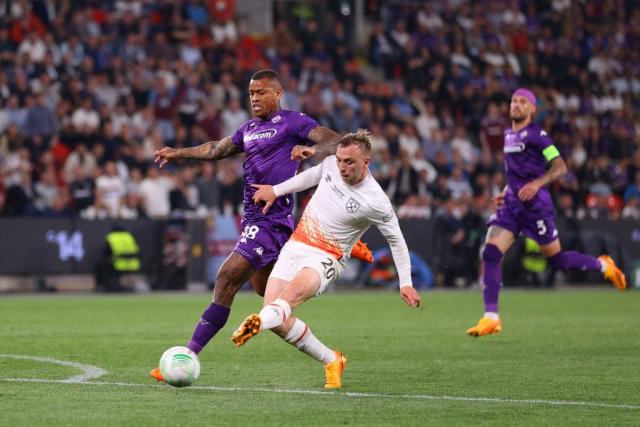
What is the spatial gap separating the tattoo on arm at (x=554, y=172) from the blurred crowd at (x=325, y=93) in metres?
11.2

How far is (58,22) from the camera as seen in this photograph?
2656cm

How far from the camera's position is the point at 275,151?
1033 cm

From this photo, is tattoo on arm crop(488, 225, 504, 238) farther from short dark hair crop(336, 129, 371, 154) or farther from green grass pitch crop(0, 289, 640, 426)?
short dark hair crop(336, 129, 371, 154)

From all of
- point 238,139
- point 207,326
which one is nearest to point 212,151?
point 238,139

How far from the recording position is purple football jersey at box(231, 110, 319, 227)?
10305mm

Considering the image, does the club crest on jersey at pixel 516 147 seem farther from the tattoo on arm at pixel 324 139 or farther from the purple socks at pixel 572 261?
the tattoo on arm at pixel 324 139

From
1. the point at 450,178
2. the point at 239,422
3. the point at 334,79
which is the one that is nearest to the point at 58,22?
the point at 334,79

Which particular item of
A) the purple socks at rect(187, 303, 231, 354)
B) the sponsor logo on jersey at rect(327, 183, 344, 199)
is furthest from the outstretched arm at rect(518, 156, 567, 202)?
the purple socks at rect(187, 303, 231, 354)

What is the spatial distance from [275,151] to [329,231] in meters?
1.05

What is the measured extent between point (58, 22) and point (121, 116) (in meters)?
2.96

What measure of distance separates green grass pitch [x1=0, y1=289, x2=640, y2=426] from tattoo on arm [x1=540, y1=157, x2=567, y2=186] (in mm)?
1809

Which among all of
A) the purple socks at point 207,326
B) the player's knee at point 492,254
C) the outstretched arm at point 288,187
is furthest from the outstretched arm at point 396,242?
the player's knee at point 492,254

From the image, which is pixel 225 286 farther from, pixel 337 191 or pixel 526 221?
pixel 526 221

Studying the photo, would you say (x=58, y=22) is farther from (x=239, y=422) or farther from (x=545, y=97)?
(x=239, y=422)
